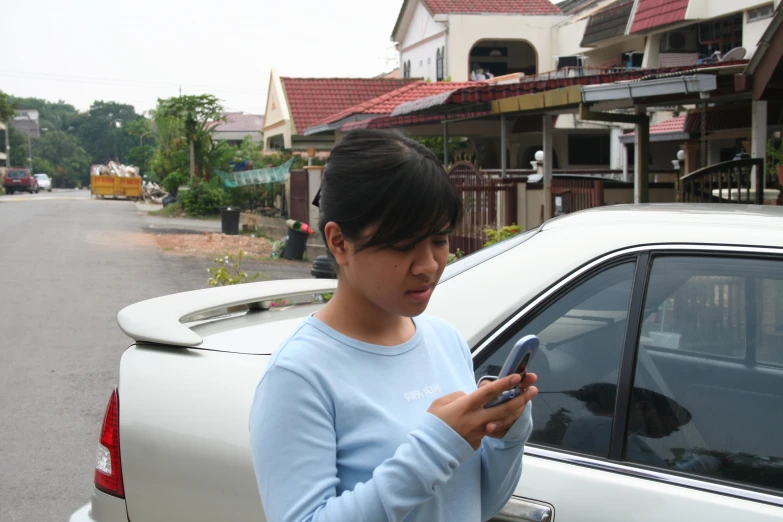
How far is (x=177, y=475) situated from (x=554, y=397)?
1085mm

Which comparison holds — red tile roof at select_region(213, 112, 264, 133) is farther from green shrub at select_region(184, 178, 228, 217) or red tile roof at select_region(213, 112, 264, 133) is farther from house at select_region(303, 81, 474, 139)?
house at select_region(303, 81, 474, 139)

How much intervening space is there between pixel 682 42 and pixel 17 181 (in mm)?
51438

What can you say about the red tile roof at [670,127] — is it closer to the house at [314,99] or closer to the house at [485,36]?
the house at [314,99]

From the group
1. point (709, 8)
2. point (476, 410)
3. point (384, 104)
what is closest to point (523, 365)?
point (476, 410)

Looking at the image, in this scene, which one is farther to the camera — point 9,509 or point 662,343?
point 9,509

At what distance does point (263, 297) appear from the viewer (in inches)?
126

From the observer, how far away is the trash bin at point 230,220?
22609 millimetres

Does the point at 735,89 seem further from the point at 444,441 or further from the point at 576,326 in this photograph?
the point at 444,441

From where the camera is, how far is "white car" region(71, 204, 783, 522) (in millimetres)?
2027

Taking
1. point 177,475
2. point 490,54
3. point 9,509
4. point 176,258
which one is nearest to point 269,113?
point 490,54

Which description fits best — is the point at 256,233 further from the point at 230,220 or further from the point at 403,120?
the point at 403,120

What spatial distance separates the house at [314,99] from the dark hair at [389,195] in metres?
26.0

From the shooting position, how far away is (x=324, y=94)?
1177 inches

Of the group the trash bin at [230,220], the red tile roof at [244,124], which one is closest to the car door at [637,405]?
the trash bin at [230,220]
